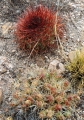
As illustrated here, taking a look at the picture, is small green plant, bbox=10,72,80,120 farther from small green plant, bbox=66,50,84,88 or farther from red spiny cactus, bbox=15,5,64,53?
Result: red spiny cactus, bbox=15,5,64,53

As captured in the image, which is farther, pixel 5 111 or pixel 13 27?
pixel 13 27

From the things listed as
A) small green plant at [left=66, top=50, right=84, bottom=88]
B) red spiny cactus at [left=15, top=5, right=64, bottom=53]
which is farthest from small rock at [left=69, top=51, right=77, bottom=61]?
red spiny cactus at [left=15, top=5, right=64, bottom=53]

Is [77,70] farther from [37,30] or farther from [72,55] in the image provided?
[37,30]

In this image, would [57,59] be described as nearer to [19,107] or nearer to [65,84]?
[65,84]

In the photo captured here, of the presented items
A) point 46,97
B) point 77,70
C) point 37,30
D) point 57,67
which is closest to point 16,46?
point 37,30

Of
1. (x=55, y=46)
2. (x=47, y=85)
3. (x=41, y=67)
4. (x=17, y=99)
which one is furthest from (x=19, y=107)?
(x=55, y=46)

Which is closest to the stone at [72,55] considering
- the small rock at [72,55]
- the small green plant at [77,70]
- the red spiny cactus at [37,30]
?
the small rock at [72,55]
